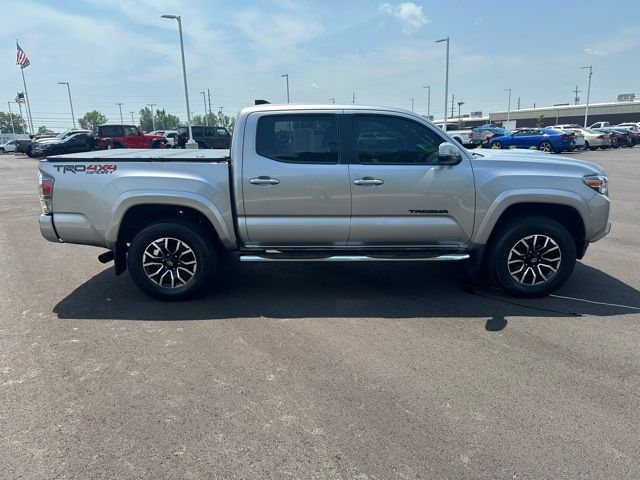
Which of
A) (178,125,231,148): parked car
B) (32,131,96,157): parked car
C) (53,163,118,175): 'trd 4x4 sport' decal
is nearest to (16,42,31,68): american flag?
(32,131,96,157): parked car

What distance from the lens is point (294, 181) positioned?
15.6ft

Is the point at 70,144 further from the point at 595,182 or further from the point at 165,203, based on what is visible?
the point at 595,182

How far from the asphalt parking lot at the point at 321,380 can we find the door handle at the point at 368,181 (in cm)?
124

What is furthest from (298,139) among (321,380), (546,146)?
(546,146)

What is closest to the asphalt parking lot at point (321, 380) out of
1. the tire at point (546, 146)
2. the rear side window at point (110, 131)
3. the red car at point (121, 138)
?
the tire at point (546, 146)

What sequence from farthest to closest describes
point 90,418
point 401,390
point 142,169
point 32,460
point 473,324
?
point 142,169, point 473,324, point 401,390, point 90,418, point 32,460

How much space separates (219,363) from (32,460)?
4.51 feet

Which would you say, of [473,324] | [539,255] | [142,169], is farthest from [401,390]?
[142,169]

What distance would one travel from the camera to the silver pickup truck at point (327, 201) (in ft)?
15.6

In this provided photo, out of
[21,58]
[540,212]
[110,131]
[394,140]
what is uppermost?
[21,58]

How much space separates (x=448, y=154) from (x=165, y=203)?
2.88 m

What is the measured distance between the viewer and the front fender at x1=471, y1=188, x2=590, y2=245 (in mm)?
4801

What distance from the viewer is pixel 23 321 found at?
4.50 metres

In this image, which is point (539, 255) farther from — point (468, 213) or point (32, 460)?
point (32, 460)
